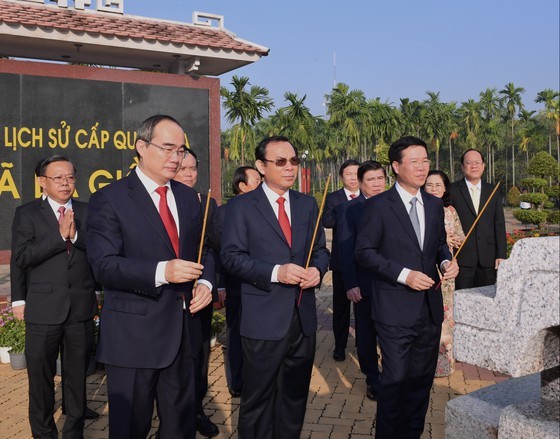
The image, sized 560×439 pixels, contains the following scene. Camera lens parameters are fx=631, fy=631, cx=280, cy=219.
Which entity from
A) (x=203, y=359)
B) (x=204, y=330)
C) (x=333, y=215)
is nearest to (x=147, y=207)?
(x=204, y=330)

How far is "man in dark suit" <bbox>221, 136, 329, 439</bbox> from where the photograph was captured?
151 inches

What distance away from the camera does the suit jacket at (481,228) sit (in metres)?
6.61

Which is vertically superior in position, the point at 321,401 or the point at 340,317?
the point at 340,317

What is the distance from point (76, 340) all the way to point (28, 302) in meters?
0.44

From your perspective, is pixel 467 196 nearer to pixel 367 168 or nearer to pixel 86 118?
pixel 367 168

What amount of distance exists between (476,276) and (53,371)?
4.32 metres

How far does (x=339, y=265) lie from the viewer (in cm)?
711

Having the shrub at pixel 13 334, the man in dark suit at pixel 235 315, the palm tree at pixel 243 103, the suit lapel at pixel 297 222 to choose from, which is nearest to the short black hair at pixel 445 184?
the man in dark suit at pixel 235 315

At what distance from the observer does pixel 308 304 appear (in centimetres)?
399

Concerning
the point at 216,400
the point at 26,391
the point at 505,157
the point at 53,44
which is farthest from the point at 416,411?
the point at 505,157

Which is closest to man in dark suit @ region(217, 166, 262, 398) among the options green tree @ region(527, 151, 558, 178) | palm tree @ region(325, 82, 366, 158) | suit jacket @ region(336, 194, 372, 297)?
suit jacket @ region(336, 194, 372, 297)

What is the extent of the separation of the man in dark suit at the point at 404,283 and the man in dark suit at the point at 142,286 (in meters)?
1.38

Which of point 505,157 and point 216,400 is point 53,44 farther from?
point 505,157

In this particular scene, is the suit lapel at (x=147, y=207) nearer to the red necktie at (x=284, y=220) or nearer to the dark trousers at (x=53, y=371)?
the red necktie at (x=284, y=220)
